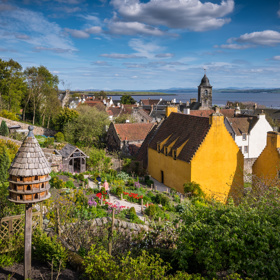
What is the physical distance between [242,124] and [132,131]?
17012 millimetres

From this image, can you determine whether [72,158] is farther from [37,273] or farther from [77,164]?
[37,273]

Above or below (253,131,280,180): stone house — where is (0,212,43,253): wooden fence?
below

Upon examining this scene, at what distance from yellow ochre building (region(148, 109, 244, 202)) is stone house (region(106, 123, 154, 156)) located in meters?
11.4

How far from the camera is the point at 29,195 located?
26.8 ft

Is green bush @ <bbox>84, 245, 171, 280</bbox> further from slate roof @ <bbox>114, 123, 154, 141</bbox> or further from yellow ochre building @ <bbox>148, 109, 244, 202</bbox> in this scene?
slate roof @ <bbox>114, 123, 154, 141</bbox>

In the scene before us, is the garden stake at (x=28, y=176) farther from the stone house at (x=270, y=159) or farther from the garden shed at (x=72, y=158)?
the garden shed at (x=72, y=158)

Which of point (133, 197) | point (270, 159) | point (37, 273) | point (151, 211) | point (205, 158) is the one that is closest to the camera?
point (37, 273)

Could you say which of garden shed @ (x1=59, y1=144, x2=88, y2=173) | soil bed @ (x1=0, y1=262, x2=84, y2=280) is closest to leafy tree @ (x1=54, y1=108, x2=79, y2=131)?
garden shed @ (x1=59, y1=144, x2=88, y2=173)

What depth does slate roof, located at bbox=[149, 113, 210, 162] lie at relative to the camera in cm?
2505

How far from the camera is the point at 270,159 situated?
24078 mm

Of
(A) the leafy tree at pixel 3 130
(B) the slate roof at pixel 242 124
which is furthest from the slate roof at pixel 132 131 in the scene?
(A) the leafy tree at pixel 3 130

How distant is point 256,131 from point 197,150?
2330 centimetres

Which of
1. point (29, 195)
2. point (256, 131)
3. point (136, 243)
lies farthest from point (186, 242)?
point (256, 131)

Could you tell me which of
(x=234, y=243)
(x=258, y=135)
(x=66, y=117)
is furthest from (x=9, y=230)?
(x=258, y=135)
